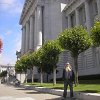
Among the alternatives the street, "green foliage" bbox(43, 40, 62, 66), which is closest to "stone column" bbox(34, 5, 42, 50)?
"green foliage" bbox(43, 40, 62, 66)

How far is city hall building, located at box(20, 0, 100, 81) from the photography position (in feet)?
177

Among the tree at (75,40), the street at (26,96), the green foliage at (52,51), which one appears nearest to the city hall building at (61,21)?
the green foliage at (52,51)

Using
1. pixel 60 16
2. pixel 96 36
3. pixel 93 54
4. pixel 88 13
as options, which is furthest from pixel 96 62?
pixel 96 36

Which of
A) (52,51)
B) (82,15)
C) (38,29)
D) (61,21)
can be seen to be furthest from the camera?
(38,29)

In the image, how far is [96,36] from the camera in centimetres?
1742

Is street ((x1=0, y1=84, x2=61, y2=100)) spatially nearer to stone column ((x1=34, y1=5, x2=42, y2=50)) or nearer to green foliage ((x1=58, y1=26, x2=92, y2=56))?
green foliage ((x1=58, y1=26, x2=92, y2=56))

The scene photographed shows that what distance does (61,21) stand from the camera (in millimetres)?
71625

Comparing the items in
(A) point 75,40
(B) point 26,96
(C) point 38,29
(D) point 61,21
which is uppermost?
(D) point 61,21

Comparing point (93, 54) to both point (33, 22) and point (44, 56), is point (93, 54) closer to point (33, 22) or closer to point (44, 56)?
point (44, 56)

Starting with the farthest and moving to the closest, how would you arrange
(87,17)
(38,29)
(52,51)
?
(38,29) < (87,17) < (52,51)

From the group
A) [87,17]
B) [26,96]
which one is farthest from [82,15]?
[26,96]

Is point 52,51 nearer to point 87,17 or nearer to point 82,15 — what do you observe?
point 87,17

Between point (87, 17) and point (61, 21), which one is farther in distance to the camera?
point (61, 21)

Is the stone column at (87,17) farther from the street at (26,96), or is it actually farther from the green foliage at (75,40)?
the street at (26,96)
